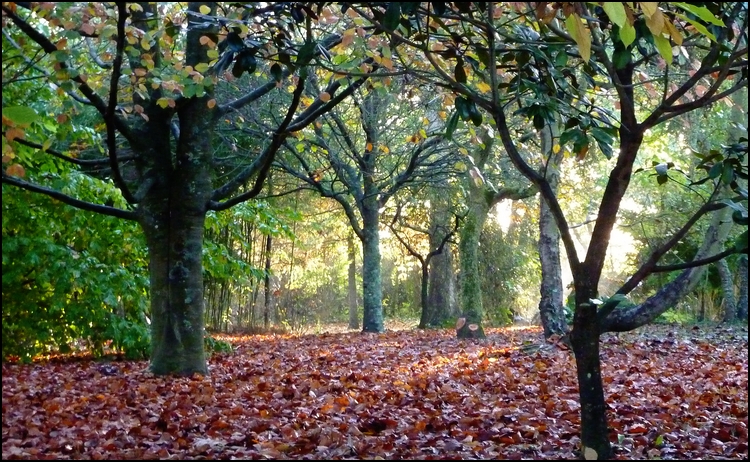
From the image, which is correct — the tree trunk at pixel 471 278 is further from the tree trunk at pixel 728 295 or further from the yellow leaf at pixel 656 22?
the yellow leaf at pixel 656 22

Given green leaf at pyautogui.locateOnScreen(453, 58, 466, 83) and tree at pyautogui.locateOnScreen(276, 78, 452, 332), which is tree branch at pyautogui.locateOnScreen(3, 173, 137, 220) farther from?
tree at pyautogui.locateOnScreen(276, 78, 452, 332)

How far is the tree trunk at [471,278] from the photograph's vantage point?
499 inches

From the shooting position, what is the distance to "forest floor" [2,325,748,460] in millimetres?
4059

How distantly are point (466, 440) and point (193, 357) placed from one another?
12.9 ft

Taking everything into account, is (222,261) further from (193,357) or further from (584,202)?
→ (584,202)

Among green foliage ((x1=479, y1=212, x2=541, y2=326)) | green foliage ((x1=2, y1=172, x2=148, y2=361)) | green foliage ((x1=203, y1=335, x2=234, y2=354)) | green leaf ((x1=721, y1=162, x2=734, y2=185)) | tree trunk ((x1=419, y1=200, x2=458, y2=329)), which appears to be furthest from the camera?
green foliage ((x1=479, y1=212, x2=541, y2=326))

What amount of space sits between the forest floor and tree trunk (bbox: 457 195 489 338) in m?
4.00

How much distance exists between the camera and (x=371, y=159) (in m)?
15.8

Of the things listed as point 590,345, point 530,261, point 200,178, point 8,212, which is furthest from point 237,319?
point 590,345

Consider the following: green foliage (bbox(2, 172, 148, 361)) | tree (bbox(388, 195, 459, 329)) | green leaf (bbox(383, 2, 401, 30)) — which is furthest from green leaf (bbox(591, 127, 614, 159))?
tree (bbox(388, 195, 459, 329))

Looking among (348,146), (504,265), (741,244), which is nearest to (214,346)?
(348,146)

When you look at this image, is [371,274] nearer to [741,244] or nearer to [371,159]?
[371,159]

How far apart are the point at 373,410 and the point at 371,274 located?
11088 millimetres

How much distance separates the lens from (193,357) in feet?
23.7
